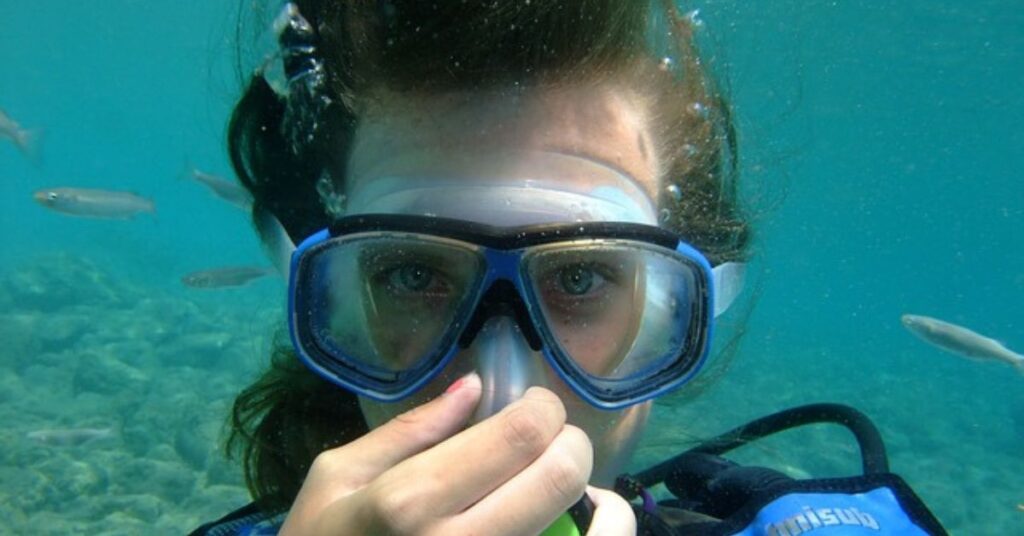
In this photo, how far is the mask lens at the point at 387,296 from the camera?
6.36ft

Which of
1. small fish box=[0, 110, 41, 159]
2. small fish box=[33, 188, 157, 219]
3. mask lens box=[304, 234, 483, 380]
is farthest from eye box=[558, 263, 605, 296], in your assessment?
small fish box=[0, 110, 41, 159]

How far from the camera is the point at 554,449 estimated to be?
1239 mm

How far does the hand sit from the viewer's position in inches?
44.5

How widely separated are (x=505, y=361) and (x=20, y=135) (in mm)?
13601

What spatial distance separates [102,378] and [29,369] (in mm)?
2070

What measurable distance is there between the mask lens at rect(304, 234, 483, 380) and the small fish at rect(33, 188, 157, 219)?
8292 millimetres

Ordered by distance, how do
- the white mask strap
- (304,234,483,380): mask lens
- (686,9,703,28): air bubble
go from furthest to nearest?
(686,9,703,28): air bubble < the white mask strap < (304,234,483,380): mask lens

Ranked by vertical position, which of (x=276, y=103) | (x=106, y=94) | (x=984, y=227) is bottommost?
(x=106, y=94)

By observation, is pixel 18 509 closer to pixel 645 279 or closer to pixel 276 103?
pixel 276 103

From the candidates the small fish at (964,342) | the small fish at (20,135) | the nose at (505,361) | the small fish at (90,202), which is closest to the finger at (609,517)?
the nose at (505,361)

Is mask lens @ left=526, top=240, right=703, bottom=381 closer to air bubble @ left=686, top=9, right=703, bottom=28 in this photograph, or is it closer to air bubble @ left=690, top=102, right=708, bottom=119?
air bubble @ left=690, top=102, right=708, bottom=119

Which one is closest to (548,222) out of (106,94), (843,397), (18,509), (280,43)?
(280,43)

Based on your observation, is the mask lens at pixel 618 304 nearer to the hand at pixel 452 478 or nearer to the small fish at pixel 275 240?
the hand at pixel 452 478

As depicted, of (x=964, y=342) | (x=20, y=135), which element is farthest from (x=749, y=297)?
(x=20, y=135)
